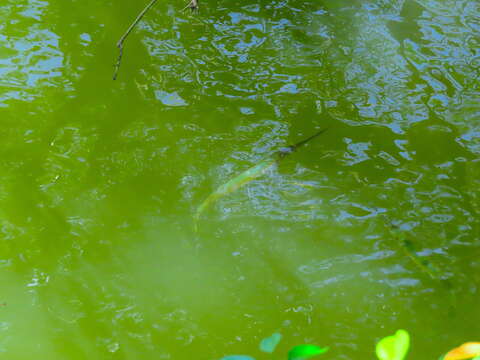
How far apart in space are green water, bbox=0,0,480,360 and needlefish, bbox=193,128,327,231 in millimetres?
33

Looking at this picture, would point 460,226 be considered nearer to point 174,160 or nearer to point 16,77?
point 174,160

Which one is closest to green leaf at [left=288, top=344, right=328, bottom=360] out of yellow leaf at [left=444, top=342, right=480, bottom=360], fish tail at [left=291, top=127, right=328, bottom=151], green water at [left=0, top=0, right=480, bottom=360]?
yellow leaf at [left=444, top=342, right=480, bottom=360]

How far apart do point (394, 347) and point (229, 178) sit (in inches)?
74.4

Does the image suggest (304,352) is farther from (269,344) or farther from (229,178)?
(229,178)

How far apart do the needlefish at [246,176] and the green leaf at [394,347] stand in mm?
1705

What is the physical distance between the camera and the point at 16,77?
289 centimetres

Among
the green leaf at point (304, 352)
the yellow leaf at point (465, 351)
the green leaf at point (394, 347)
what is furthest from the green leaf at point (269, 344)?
the yellow leaf at point (465, 351)

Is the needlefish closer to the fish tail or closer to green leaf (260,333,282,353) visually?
the fish tail

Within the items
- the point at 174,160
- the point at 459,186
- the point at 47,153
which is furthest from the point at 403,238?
the point at 47,153

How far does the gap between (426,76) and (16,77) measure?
2.45m

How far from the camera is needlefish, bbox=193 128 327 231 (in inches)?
94.0

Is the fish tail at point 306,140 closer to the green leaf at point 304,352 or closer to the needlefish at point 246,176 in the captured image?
the needlefish at point 246,176

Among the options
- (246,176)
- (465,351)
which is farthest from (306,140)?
(465,351)

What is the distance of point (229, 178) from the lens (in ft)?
8.21
